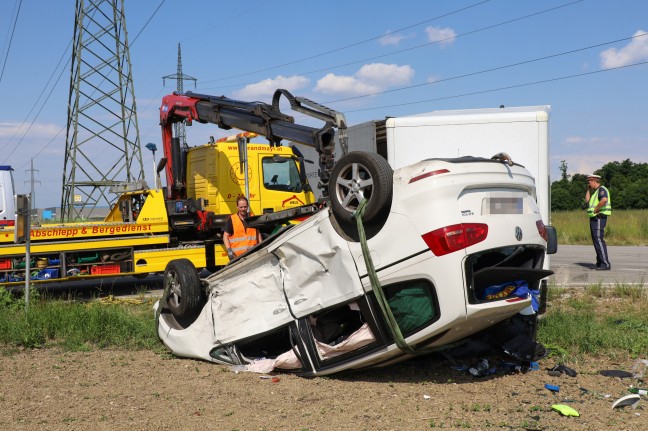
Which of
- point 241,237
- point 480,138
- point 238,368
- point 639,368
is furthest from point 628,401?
point 241,237

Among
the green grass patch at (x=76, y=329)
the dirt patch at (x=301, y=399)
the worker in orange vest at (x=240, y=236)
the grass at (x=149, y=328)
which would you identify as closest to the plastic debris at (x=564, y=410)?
the dirt patch at (x=301, y=399)

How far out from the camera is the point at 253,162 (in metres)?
12.9

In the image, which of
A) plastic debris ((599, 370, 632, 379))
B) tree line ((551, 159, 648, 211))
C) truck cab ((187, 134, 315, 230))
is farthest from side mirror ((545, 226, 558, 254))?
tree line ((551, 159, 648, 211))

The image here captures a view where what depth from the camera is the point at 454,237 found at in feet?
16.3

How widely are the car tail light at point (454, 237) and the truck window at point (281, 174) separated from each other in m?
8.19

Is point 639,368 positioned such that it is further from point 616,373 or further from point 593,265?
point 593,265

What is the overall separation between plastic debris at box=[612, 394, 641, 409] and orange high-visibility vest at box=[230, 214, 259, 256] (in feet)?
16.5

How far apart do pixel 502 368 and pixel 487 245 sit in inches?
73.0

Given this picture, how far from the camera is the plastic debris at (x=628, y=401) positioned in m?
5.15

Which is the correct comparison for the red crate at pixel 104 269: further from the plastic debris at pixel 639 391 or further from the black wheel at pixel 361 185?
the plastic debris at pixel 639 391

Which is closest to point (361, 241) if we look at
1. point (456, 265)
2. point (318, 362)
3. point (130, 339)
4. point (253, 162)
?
point (456, 265)

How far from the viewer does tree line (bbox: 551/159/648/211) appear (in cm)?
6644

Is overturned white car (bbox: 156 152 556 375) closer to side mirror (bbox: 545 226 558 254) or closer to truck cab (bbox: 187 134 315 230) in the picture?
side mirror (bbox: 545 226 558 254)

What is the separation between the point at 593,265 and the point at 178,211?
8947 millimetres
